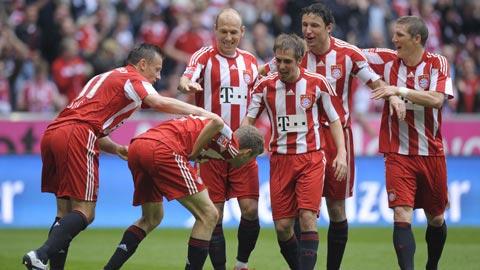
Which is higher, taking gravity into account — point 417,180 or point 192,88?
point 192,88

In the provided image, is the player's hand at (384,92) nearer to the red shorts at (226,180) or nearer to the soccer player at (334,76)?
the soccer player at (334,76)

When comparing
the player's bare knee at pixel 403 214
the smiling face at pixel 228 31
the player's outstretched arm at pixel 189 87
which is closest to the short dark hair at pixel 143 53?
the player's outstretched arm at pixel 189 87

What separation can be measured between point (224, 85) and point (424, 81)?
6.70 ft

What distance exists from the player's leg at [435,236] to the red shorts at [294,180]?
1.36 m

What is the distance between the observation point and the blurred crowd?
62.9 ft

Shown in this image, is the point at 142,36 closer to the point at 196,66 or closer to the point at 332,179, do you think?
the point at 196,66

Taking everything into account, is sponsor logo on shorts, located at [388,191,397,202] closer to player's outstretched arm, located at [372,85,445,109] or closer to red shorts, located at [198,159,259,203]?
player's outstretched arm, located at [372,85,445,109]

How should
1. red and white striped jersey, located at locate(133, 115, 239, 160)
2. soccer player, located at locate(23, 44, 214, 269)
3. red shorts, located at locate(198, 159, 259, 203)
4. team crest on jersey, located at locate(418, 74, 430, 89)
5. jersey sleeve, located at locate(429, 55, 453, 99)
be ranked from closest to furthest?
red and white striped jersey, located at locate(133, 115, 239, 160) → soccer player, located at locate(23, 44, 214, 269) → jersey sleeve, located at locate(429, 55, 453, 99) → team crest on jersey, located at locate(418, 74, 430, 89) → red shorts, located at locate(198, 159, 259, 203)

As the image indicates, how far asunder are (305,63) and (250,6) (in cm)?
1055

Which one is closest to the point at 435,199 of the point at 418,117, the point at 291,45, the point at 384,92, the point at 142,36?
the point at 418,117

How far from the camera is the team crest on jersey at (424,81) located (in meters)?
10.5

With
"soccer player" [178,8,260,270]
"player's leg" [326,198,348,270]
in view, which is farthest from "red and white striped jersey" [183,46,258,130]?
"player's leg" [326,198,348,270]

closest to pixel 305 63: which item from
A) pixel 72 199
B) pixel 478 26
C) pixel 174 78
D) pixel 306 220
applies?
pixel 306 220

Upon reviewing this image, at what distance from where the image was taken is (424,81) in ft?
34.5
